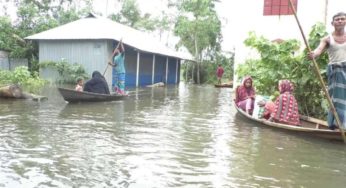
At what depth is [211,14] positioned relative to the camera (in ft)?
119

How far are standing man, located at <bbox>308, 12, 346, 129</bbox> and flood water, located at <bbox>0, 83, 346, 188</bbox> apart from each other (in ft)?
2.19

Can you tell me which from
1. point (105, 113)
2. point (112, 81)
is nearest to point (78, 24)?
point (112, 81)

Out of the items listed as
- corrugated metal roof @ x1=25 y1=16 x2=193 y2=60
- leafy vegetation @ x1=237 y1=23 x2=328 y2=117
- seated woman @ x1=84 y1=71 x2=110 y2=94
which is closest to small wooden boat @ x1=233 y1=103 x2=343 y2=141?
leafy vegetation @ x1=237 y1=23 x2=328 y2=117

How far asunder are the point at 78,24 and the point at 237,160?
71.3 ft

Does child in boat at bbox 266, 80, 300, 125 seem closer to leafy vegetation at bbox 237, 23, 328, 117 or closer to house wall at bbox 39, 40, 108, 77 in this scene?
leafy vegetation at bbox 237, 23, 328, 117

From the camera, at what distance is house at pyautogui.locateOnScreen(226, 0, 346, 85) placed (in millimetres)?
19672

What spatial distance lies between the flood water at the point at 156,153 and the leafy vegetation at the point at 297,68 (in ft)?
4.17

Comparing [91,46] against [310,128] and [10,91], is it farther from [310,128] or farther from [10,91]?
[310,128]

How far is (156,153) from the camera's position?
683 cm

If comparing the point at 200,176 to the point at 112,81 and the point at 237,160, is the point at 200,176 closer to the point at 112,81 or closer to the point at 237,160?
the point at 237,160

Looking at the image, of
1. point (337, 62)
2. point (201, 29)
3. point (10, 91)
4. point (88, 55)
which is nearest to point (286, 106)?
point (337, 62)

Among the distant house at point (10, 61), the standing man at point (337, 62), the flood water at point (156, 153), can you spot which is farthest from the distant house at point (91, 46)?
the standing man at point (337, 62)

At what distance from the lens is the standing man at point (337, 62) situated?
7.42 m

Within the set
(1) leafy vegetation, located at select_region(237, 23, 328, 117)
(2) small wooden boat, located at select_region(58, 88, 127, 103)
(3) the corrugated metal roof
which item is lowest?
(2) small wooden boat, located at select_region(58, 88, 127, 103)
